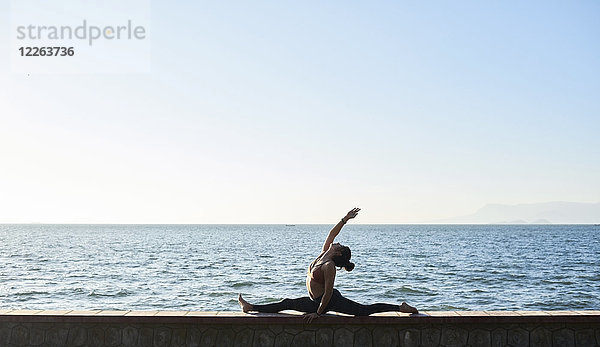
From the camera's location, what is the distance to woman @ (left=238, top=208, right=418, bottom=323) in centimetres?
854

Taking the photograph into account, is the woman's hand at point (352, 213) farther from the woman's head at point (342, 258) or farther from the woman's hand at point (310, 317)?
the woman's hand at point (310, 317)

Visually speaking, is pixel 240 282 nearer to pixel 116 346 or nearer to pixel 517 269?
pixel 517 269

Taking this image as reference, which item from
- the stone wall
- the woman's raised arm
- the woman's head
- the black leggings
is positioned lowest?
the stone wall

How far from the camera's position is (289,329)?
28.3ft

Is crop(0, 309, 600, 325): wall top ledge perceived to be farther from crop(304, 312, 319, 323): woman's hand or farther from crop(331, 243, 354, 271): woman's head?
crop(331, 243, 354, 271): woman's head

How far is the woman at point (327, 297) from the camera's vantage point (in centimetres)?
854

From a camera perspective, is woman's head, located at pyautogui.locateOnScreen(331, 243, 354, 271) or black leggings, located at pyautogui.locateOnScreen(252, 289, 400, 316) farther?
black leggings, located at pyautogui.locateOnScreen(252, 289, 400, 316)

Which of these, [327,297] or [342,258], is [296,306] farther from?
[342,258]

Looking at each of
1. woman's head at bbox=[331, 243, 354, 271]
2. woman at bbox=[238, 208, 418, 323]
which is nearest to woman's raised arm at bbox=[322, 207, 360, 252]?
woman at bbox=[238, 208, 418, 323]

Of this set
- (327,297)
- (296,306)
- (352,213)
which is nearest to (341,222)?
(352,213)

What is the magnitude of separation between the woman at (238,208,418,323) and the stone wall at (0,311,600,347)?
0.13 metres

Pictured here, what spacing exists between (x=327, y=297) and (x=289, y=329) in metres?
0.64

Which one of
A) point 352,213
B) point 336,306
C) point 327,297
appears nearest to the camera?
point 327,297

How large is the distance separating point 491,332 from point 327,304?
211cm
